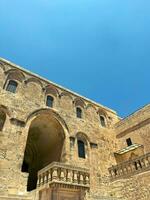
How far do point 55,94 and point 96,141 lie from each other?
17.7 ft

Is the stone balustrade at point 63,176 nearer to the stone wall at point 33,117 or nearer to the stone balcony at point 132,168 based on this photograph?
the stone wall at point 33,117

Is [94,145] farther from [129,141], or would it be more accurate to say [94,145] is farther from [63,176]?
[63,176]

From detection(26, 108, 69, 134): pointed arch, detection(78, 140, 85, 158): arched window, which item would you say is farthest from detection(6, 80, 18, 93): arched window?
detection(78, 140, 85, 158): arched window

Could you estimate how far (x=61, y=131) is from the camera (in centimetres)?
1407

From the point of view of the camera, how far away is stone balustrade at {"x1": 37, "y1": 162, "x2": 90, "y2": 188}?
16.1 feet

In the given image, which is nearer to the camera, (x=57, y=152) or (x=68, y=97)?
(x=57, y=152)

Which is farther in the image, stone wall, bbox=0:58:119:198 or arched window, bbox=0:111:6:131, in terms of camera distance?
Result: arched window, bbox=0:111:6:131

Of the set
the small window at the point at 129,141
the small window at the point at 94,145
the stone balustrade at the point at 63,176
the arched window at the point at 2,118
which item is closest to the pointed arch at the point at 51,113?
the arched window at the point at 2,118

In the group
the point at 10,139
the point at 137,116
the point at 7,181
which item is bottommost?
the point at 7,181

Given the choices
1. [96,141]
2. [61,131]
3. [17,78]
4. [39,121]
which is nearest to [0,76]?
[17,78]

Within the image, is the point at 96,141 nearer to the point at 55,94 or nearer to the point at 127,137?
the point at 127,137

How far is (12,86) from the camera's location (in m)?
13.4

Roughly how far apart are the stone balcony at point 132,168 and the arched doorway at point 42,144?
4.13m

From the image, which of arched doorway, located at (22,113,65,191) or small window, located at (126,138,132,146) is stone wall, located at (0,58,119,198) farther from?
small window, located at (126,138,132,146)
